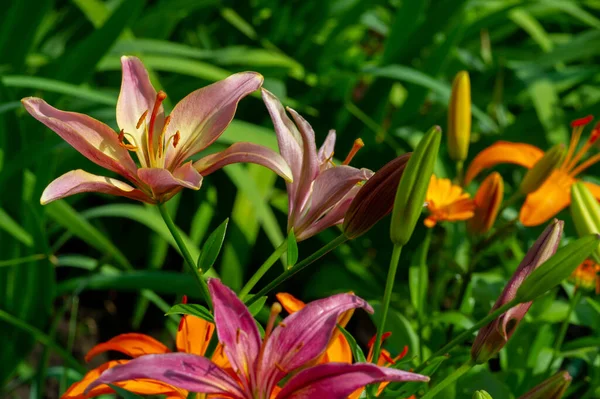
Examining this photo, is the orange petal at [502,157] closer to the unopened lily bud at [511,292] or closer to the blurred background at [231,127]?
the blurred background at [231,127]

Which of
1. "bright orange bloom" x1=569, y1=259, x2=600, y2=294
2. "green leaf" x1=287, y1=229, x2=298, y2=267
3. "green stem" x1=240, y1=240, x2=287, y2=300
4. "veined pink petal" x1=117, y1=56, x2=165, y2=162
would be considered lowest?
"bright orange bloom" x1=569, y1=259, x2=600, y2=294

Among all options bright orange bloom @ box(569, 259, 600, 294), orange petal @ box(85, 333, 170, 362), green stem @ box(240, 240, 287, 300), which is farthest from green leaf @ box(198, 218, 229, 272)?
bright orange bloom @ box(569, 259, 600, 294)

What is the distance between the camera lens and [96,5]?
A: 1460mm

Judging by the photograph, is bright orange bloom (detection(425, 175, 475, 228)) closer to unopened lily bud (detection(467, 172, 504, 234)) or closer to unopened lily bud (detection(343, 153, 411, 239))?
unopened lily bud (detection(467, 172, 504, 234))

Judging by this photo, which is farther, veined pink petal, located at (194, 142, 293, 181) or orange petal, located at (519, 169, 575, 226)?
orange petal, located at (519, 169, 575, 226)

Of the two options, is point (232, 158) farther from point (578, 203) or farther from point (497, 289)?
point (497, 289)

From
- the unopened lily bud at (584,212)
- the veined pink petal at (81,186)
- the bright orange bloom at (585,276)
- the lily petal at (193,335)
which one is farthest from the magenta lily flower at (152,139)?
the bright orange bloom at (585,276)

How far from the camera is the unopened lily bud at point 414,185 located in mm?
427

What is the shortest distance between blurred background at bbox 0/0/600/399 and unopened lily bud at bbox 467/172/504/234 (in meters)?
0.19

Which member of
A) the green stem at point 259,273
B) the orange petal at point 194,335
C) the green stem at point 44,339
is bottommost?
the green stem at point 44,339

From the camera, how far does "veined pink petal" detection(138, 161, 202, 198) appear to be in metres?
0.45

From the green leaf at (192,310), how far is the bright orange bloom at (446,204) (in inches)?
13.2

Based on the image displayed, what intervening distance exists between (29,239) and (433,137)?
89 cm

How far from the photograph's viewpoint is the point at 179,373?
39 cm
